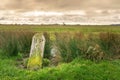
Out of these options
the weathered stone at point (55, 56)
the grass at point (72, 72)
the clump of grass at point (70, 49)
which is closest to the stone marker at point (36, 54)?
the grass at point (72, 72)

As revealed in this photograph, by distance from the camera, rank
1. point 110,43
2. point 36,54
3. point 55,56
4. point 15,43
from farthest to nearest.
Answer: point 15,43 → point 110,43 → point 55,56 → point 36,54

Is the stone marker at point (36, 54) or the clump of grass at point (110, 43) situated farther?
the clump of grass at point (110, 43)

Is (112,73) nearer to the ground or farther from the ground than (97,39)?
nearer to the ground

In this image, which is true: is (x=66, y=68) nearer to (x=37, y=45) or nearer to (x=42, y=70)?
(x=42, y=70)

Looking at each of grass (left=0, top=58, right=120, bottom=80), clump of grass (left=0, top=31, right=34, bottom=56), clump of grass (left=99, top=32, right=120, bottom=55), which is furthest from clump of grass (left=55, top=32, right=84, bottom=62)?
clump of grass (left=0, top=31, right=34, bottom=56)

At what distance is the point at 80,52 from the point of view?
16203 mm

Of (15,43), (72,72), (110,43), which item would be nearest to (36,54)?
(72,72)

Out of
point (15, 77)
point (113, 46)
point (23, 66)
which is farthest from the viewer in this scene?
point (113, 46)

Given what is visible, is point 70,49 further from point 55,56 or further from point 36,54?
point 36,54

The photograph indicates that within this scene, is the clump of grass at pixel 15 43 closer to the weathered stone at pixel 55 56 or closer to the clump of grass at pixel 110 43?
the weathered stone at pixel 55 56

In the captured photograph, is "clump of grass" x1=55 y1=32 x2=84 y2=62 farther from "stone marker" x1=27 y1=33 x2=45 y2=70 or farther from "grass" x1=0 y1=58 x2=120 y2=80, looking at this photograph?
"stone marker" x1=27 y1=33 x2=45 y2=70

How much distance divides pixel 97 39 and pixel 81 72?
15.2 feet

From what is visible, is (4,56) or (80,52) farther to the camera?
(4,56)

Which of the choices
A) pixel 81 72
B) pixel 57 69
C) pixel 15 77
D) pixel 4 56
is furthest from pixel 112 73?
pixel 4 56
